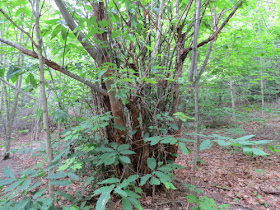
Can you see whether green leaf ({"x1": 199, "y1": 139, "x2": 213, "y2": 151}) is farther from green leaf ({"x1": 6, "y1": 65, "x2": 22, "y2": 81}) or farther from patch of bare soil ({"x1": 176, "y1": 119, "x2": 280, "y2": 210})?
green leaf ({"x1": 6, "y1": 65, "x2": 22, "y2": 81})

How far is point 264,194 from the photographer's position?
2395mm

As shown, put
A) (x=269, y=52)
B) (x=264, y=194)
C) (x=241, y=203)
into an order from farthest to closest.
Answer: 1. (x=269, y=52)
2. (x=264, y=194)
3. (x=241, y=203)

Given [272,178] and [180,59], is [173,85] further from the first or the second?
[272,178]

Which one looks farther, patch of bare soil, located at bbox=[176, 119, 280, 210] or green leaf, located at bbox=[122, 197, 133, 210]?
patch of bare soil, located at bbox=[176, 119, 280, 210]

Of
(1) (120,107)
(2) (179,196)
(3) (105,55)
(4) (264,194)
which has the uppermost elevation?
(3) (105,55)

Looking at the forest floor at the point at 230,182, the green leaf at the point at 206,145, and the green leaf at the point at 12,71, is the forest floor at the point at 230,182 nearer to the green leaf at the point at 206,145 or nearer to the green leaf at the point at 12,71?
the green leaf at the point at 12,71

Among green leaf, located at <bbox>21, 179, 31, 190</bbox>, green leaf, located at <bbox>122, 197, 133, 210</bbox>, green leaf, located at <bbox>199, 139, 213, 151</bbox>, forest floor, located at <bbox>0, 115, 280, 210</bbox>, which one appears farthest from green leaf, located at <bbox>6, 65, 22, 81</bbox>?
green leaf, located at <bbox>199, 139, 213, 151</bbox>

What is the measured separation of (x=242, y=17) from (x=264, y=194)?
445 cm

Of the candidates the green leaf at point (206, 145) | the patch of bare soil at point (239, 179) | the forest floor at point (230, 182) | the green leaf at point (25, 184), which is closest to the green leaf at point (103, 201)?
the green leaf at point (25, 184)

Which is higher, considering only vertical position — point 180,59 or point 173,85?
point 180,59

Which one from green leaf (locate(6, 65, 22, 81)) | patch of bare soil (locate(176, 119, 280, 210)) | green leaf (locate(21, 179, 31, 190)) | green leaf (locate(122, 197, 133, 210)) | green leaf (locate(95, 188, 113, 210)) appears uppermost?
Answer: green leaf (locate(6, 65, 22, 81))

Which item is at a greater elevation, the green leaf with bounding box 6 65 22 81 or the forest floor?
the green leaf with bounding box 6 65 22 81

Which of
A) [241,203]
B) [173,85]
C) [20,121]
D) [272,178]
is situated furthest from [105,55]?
[20,121]

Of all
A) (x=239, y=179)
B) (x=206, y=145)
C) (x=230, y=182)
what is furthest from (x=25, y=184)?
(x=239, y=179)
